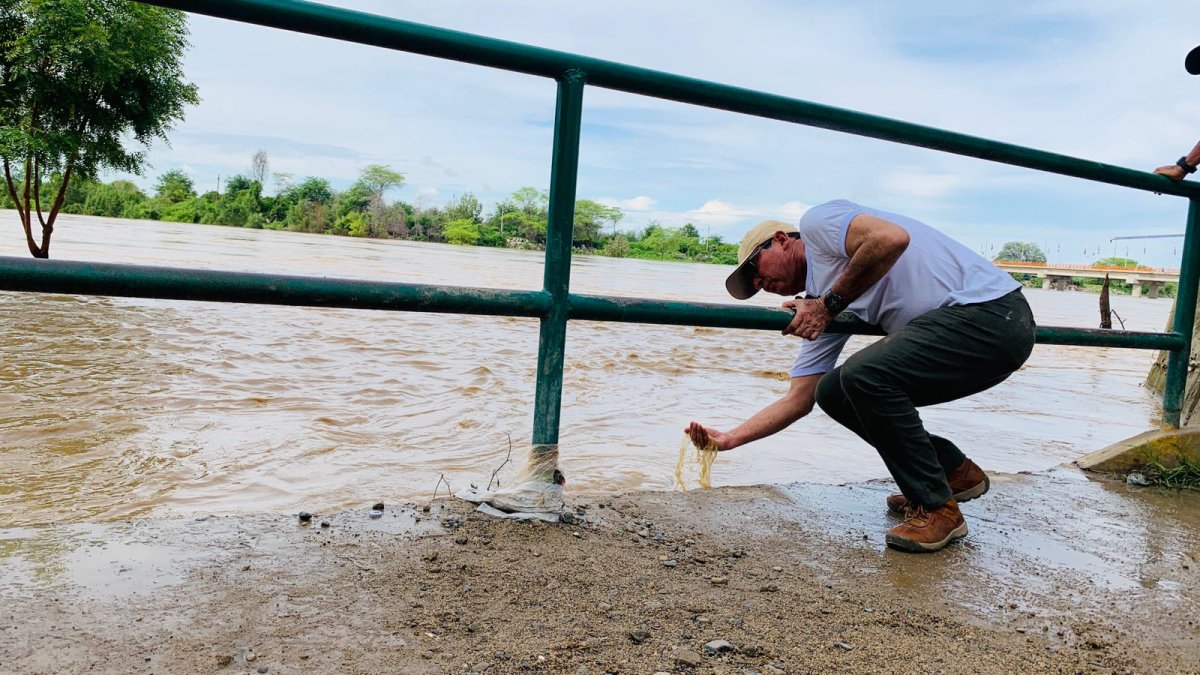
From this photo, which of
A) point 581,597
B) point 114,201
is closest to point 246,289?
point 581,597

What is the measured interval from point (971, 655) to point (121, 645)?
4.96 ft

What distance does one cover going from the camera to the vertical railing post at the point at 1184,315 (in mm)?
3430

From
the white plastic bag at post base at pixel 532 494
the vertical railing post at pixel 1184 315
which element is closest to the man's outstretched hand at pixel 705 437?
the white plastic bag at post base at pixel 532 494

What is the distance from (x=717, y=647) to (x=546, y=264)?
111cm

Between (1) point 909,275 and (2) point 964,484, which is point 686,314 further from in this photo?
(2) point 964,484

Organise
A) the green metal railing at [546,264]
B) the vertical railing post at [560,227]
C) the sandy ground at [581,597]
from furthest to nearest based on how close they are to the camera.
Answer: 1. the vertical railing post at [560,227]
2. the green metal railing at [546,264]
3. the sandy ground at [581,597]

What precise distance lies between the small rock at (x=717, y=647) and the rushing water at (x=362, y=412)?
6.27ft

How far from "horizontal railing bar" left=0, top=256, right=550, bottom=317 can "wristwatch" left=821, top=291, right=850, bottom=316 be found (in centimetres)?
81

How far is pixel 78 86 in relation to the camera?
63.3ft

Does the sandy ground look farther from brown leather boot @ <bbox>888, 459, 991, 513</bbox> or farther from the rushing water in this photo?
the rushing water

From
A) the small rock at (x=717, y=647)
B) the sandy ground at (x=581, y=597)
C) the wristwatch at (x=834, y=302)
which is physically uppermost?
the wristwatch at (x=834, y=302)

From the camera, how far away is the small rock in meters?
1.47

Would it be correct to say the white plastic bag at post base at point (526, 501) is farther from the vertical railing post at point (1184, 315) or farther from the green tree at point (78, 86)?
the green tree at point (78, 86)

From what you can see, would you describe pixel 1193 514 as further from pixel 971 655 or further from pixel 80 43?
pixel 80 43
